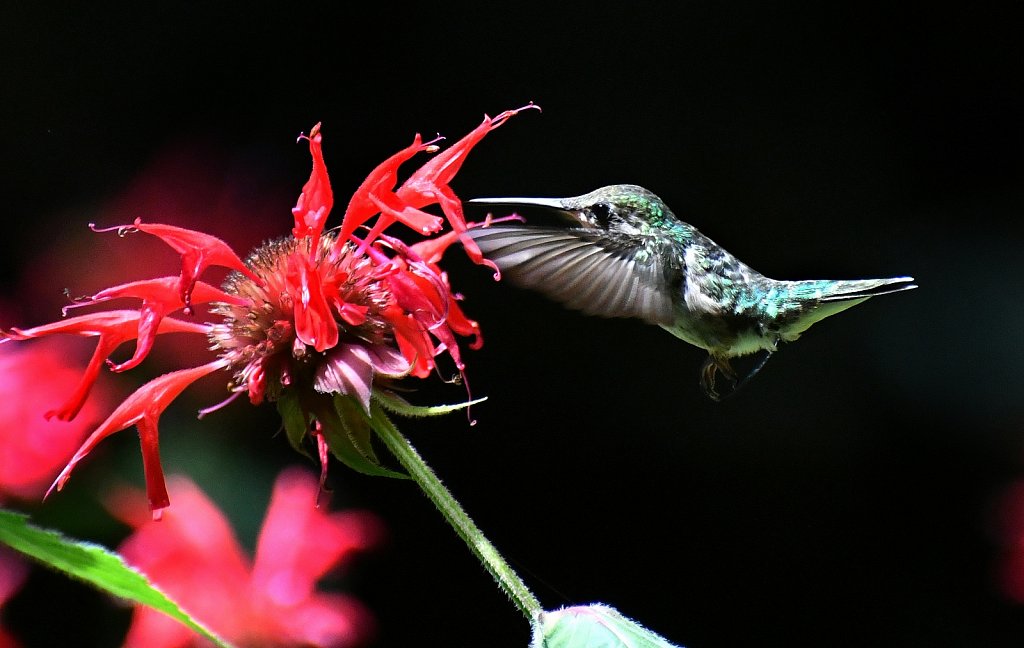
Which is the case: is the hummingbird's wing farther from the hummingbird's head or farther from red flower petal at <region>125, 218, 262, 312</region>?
red flower petal at <region>125, 218, 262, 312</region>

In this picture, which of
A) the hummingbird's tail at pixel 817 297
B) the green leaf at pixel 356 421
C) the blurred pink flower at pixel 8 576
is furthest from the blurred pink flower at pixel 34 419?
the hummingbird's tail at pixel 817 297

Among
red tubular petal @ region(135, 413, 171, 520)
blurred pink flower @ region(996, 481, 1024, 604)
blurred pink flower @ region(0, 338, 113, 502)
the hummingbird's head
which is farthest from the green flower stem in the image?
blurred pink flower @ region(996, 481, 1024, 604)

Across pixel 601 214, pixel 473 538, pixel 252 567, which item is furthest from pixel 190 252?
pixel 252 567

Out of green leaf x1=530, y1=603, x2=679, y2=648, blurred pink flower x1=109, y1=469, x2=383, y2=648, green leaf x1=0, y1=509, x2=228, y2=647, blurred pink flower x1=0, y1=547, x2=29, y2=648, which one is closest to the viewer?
green leaf x1=0, y1=509, x2=228, y2=647

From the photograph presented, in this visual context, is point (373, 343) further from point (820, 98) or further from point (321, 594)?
point (820, 98)

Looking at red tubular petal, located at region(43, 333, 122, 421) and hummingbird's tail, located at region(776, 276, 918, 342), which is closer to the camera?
red tubular petal, located at region(43, 333, 122, 421)

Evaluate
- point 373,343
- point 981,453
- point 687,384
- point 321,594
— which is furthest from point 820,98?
point 373,343

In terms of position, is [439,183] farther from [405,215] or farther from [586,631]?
[586,631]
